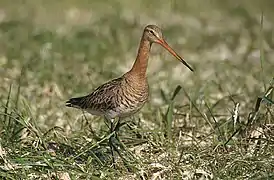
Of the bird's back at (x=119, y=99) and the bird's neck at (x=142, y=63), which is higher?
the bird's neck at (x=142, y=63)

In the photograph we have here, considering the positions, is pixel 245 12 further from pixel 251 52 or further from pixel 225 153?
pixel 225 153

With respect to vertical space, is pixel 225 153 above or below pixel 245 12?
below

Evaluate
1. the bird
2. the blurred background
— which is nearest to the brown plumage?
the bird

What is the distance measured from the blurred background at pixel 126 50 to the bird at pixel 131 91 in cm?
65

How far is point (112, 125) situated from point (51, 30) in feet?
17.0

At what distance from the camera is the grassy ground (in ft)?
16.5

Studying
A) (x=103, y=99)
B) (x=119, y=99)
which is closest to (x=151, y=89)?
(x=103, y=99)

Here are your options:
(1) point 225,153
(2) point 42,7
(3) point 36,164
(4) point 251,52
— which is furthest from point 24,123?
(2) point 42,7

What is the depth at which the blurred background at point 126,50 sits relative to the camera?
7.46 metres

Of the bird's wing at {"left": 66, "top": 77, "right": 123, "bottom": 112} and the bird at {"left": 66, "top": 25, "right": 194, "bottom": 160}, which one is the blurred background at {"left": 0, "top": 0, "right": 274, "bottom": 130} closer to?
the bird's wing at {"left": 66, "top": 77, "right": 123, "bottom": 112}

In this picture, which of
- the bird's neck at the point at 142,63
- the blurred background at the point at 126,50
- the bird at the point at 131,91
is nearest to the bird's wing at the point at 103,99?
the bird at the point at 131,91

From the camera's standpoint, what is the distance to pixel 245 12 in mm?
12281

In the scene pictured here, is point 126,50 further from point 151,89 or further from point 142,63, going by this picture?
point 142,63

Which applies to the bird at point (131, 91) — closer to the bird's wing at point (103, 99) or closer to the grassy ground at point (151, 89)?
the bird's wing at point (103, 99)
